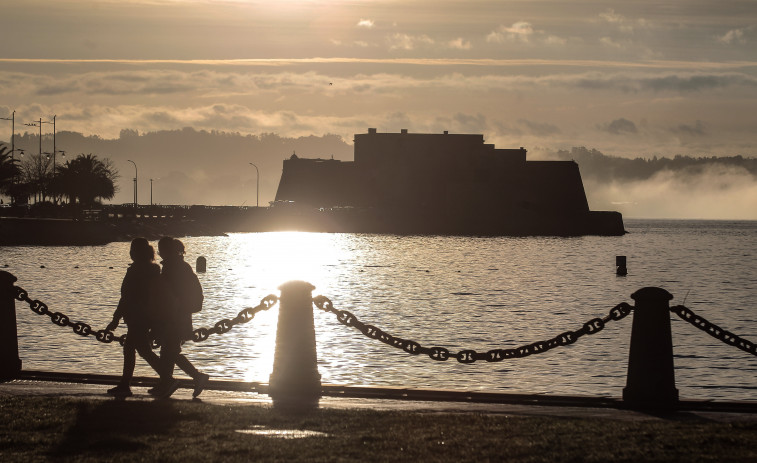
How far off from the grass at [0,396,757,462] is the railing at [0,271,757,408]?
2.47ft

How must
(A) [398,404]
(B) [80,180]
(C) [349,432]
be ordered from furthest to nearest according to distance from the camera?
(B) [80,180], (A) [398,404], (C) [349,432]

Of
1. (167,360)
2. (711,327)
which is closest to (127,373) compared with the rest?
(167,360)

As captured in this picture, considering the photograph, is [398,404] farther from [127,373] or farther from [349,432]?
[127,373]

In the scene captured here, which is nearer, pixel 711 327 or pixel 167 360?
pixel 167 360

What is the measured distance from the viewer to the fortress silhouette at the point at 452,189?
14962 cm

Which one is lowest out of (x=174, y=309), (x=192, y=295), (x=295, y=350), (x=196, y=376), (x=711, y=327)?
(x=196, y=376)

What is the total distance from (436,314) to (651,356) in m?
28.3

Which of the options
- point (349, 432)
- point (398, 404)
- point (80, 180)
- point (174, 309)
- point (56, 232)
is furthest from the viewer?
point (80, 180)

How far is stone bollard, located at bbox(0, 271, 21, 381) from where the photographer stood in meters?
12.3

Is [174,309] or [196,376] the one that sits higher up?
[174,309]

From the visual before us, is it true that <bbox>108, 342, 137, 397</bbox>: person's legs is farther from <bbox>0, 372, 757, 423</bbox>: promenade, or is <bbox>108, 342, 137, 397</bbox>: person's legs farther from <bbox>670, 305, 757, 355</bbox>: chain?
<bbox>670, 305, 757, 355</bbox>: chain

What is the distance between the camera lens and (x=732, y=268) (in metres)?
88.1

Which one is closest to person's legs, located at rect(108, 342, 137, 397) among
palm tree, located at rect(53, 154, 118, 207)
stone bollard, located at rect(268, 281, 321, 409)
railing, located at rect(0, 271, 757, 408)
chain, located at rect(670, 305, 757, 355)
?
railing, located at rect(0, 271, 757, 408)

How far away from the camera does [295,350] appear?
11.5 metres
